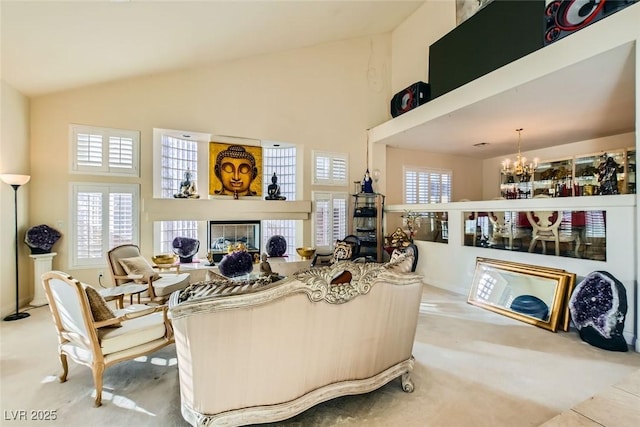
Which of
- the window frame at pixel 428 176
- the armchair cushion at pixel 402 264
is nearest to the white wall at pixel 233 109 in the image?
the window frame at pixel 428 176

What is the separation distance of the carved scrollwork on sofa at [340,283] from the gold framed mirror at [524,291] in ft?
9.65

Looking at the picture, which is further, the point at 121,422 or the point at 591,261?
the point at 591,261

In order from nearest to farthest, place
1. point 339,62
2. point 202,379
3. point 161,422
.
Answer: point 202,379
point 161,422
point 339,62

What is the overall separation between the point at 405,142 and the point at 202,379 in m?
6.43

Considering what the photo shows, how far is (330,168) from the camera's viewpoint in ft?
21.4

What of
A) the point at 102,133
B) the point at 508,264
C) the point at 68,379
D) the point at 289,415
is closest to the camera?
the point at 289,415

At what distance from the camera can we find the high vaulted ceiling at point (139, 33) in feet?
9.79

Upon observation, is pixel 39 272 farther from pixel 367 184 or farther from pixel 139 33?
pixel 367 184

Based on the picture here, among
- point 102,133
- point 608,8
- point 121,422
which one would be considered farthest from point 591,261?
point 102,133

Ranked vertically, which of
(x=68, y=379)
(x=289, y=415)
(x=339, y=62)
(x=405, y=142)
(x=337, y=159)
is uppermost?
(x=339, y=62)

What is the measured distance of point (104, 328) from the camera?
222 centimetres

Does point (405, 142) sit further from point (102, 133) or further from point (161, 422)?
point (161, 422)

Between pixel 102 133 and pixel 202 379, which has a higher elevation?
pixel 102 133

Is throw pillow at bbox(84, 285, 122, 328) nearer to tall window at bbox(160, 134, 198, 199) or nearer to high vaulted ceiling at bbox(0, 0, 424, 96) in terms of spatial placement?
high vaulted ceiling at bbox(0, 0, 424, 96)
